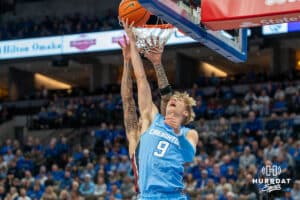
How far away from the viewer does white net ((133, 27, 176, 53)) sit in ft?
22.1

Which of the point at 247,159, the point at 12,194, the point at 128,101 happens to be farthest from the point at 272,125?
the point at 128,101

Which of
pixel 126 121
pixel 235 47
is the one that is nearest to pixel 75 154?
pixel 235 47

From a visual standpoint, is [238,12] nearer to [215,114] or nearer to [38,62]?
[215,114]

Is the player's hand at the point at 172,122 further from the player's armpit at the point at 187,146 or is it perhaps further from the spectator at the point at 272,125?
the spectator at the point at 272,125

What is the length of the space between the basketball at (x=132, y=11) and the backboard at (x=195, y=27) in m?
0.17

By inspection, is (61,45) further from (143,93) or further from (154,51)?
(143,93)

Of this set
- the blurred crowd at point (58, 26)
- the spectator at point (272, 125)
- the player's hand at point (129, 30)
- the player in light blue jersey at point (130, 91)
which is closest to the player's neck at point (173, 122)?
the player in light blue jersey at point (130, 91)

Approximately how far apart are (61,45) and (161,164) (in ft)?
79.5

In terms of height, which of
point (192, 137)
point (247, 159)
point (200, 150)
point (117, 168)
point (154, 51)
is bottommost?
point (117, 168)

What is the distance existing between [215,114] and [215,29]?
15600mm

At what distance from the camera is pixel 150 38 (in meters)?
6.94

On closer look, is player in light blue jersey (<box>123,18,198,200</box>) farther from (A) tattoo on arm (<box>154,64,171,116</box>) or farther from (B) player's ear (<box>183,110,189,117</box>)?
(A) tattoo on arm (<box>154,64,171,116</box>)

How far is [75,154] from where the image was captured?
23672 millimetres

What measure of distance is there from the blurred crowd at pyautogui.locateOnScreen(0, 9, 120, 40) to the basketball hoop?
21.3 meters
